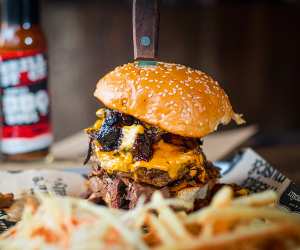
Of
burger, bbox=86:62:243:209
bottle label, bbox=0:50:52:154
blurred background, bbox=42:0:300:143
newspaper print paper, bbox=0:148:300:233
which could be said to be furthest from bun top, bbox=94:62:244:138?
blurred background, bbox=42:0:300:143

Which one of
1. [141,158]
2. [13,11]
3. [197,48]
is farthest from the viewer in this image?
[197,48]

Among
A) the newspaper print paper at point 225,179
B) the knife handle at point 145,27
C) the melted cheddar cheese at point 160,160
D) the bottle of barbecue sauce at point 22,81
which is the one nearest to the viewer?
the melted cheddar cheese at point 160,160

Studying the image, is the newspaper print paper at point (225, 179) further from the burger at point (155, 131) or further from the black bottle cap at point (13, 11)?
the black bottle cap at point (13, 11)

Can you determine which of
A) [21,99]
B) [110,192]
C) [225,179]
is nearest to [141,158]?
[110,192]

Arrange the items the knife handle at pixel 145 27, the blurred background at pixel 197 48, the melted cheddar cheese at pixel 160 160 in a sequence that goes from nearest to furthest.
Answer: the melted cheddar cheese at pixel 160 160 → the knife handle at pixel 145 27 → the blurred background at pixel 197 48

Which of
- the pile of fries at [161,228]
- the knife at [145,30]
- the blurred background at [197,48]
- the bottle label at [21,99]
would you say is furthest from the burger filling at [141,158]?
the blurred background at [197,48]

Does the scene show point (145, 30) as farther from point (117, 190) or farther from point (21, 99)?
point (21, 99)
